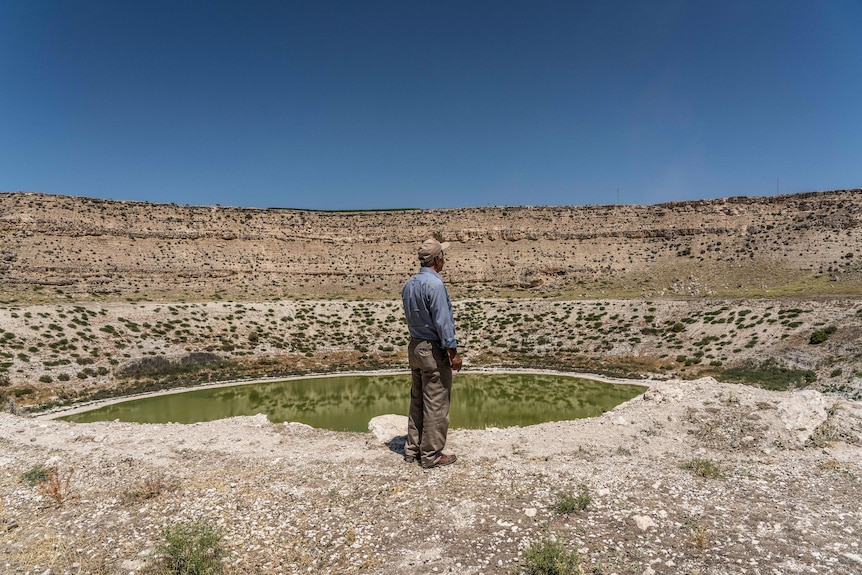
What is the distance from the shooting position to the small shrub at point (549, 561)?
4.37 m

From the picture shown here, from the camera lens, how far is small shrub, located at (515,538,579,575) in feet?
14.3

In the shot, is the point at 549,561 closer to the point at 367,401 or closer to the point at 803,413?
the point at 803,413

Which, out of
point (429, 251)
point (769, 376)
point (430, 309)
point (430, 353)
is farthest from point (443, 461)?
point (769, 376)

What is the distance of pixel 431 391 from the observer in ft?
23.6

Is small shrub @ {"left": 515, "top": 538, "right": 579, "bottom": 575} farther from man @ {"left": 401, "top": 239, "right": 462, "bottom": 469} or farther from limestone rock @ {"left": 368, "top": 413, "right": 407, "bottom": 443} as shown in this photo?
limestone rock @ {"left": 368, "top": 413, "right": 407, "bottom": 443}

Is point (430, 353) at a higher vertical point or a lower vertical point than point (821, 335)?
higher

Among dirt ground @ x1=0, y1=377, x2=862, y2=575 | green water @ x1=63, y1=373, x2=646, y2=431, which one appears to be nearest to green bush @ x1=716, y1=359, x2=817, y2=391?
green water @ x1=63, y1=373, x2=646, y2=431

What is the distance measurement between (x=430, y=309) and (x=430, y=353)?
651 mm

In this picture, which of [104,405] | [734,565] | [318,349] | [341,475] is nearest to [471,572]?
[734,565]

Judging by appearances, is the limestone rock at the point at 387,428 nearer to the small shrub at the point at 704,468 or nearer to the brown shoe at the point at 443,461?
the brown shoe at the point at 443,461

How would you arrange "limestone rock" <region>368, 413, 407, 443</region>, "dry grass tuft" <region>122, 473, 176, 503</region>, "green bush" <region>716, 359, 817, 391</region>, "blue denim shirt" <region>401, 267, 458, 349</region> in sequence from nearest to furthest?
1. "dry grass tuft" <region>122, 473, 176, 503</region>
2. "blue denim shirt" <region>401, 267, 458, 349</region>
3. "limestone rock" <region>368, 413, 407, 443</region>
4. "green bush" <region>716, 359, 817, 391</region>

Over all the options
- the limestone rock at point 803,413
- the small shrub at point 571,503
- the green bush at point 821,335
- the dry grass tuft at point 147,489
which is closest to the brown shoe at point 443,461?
the small shrub at point 571,503

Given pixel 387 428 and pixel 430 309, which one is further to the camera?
pixel 387 428

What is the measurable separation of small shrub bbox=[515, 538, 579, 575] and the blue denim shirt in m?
2.83
